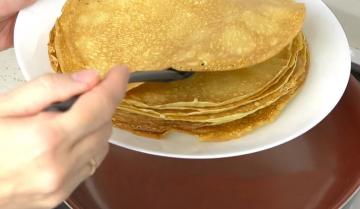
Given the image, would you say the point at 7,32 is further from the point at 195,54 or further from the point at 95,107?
the point at 95,107

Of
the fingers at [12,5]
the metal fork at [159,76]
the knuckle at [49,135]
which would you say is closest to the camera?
the knuckle at [49,135]

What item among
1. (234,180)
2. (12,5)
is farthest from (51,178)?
(12,5)

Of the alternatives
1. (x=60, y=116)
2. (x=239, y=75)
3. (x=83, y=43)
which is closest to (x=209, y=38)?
(x=239, y=75)

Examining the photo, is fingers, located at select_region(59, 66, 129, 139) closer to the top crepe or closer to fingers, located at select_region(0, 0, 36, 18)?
the top crepe

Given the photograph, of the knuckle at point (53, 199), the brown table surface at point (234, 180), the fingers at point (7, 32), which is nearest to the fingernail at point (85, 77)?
the knuckle at point (53, 199)

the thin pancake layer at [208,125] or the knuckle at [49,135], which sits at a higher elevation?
the knuckle at [49,135]

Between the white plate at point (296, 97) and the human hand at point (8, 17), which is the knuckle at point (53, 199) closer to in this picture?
the white plate at point (296, 97)

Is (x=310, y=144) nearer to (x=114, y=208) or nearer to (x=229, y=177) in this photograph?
(x=229, y=177)

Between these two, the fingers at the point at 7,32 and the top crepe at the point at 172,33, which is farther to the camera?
the fingers at the point at 7,32
